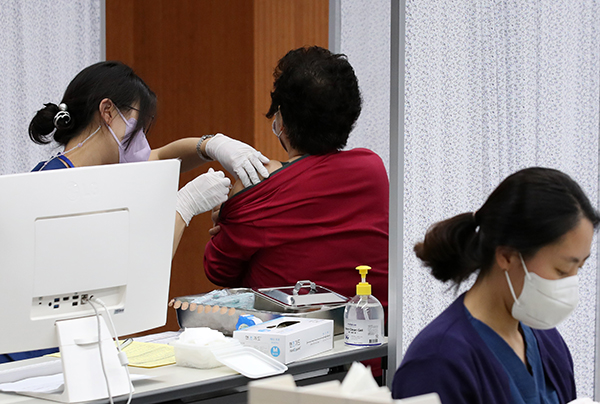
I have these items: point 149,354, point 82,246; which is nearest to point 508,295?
point 82,246

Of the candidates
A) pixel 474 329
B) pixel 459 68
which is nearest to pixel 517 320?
pixel 474 329

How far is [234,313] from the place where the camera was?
5.81ft

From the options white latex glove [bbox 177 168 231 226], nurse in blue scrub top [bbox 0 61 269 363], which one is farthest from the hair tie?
white latex glove [bbox 177 168 231 226]

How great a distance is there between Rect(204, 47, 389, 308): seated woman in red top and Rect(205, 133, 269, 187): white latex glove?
0.15 ft

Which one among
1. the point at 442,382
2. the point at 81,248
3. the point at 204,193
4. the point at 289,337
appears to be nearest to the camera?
the point at 442,382

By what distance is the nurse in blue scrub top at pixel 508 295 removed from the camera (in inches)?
42.4

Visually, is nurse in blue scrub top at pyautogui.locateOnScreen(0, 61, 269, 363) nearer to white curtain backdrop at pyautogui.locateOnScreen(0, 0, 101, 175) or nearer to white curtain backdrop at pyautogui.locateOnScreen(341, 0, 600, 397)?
white curtain backdrop at pyautogui.locateOnScreen(341, 0, 600, 397)

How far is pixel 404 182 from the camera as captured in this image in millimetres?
1465

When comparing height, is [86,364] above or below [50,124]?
below

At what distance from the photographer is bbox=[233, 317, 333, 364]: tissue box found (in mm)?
1551

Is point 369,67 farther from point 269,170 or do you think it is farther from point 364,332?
point 364,332

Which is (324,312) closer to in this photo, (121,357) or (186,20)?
(121,357)

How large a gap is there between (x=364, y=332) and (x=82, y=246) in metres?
0.74

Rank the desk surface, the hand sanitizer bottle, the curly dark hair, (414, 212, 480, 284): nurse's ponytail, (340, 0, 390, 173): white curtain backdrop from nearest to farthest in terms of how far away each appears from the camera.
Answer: (414, 212, 480, 284): nurse's ponytail
the desk surface
the hand sanitizer bottle
(340, 0, 390, 173): white curtain backdrop
the curly dark hair
